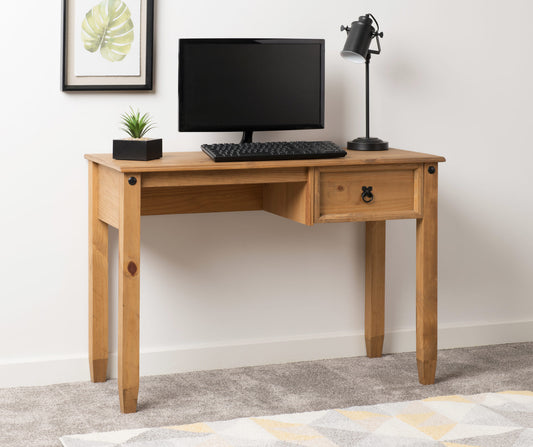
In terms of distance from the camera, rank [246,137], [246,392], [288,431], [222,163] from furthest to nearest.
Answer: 1. [246,137]
2. [246,392]
3. [222,163]
4. [288,431]

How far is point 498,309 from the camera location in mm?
3525

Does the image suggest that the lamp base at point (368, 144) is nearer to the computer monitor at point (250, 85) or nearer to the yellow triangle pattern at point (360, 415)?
the computer monitor at point (250, 85)

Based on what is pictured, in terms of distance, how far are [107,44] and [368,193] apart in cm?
102

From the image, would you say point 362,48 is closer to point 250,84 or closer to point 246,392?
point 250,84

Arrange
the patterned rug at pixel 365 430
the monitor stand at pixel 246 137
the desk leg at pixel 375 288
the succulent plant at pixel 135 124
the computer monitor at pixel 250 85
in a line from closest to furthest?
the patterned rug at pixel 365 430 < the succulent plant at pixel 135 124 < the computer monitor at pixel 250 85 < the monitor stand at pixel 246 137 < the desk leg at pixel 375 288

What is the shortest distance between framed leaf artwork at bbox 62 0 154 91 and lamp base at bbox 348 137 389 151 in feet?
2.43

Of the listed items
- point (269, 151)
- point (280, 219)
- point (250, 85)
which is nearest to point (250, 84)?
point (250, 85)

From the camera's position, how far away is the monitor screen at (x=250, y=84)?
9.21 ft

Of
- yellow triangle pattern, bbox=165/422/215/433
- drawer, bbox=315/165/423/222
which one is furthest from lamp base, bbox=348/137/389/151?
yellow triangle pattern, bbox=165/422/215/433

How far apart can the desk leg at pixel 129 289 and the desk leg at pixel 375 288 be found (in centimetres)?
103

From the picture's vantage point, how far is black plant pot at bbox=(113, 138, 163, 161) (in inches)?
101

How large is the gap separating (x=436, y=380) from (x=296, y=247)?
0.71m

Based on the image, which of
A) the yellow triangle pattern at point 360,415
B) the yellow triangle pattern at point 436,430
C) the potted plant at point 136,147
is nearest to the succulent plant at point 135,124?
the potted plant at point 136,147

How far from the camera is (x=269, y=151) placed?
2660 millimetres
